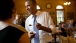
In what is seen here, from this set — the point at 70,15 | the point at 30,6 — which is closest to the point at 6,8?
the point at 30,6

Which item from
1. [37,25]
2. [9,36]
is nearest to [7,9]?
[9,36]

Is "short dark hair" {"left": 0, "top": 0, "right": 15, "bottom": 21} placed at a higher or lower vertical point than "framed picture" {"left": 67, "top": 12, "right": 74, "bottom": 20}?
higher

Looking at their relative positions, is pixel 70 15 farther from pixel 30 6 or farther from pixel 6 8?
pixel 6 8

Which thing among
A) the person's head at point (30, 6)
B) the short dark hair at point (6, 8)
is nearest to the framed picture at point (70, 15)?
the person's head at point (30, 6)

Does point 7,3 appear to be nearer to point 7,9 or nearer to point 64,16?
point 7,9

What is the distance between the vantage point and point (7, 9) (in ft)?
2.82

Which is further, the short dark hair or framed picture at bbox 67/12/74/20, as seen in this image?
framed picture at bbox 67/12/74/20

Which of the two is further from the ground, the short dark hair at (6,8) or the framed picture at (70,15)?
the short dark hair at (6,8)

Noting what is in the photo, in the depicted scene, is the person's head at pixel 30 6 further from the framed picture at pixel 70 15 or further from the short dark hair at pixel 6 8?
the framed picture at pixel 70 15

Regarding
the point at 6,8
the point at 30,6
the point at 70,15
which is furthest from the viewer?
the point at 70,15

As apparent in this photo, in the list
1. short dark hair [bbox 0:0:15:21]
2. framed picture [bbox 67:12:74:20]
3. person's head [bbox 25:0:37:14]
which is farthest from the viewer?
framed picture [bbox 67:12:74:20]

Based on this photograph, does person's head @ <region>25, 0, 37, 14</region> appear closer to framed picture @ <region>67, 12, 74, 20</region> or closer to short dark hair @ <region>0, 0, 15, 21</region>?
short dark hair @ <region>0, 0, 15, 21</region>

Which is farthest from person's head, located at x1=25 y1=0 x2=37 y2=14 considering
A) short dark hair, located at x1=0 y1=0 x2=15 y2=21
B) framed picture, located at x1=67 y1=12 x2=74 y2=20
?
framed picture, located at x1=67 y1=12 x2=74 y2=20

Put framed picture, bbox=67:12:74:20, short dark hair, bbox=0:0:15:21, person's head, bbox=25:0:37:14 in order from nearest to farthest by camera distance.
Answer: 1. short dark hair, bbox=0:0:15:21
2. person's head, bbox=25:0:37:14
3. framed picture, bbox=67:12:74:20
